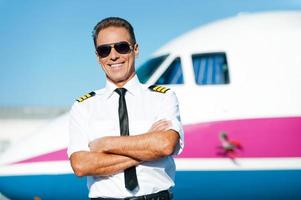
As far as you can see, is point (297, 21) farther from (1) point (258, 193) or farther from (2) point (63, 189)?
(2) point (63, 189)

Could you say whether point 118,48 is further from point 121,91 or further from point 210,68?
point 210,68

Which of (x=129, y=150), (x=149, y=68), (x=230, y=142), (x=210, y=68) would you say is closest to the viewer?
(x=129, y=150)

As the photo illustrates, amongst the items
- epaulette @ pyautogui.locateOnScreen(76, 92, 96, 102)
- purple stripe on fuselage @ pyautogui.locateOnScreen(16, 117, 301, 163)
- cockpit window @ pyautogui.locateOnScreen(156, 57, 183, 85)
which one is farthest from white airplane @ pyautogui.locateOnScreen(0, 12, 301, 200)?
epaulette @ pyautogui.locateOnScreen(76, 92, 96, 102)

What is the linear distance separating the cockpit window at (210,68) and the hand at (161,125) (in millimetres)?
5631

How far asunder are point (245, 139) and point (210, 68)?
1406 millimetres

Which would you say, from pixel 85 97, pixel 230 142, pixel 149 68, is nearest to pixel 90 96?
pixel 85 97

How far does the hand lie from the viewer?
3.64 metres

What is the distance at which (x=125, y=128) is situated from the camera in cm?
365

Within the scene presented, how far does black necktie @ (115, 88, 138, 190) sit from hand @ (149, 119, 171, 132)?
17 cm

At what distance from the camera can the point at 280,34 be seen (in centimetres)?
940

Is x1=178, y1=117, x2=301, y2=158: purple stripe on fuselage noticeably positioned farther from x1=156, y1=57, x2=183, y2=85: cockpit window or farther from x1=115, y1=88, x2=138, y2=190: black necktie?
x1=115, y1=88, x2=138, y2=190: black necktie

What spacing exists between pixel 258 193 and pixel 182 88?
2092mm

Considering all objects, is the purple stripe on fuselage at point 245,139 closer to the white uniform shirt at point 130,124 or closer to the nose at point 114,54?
the white uniform shirt at point 130,124

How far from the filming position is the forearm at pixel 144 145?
355 centimetres
